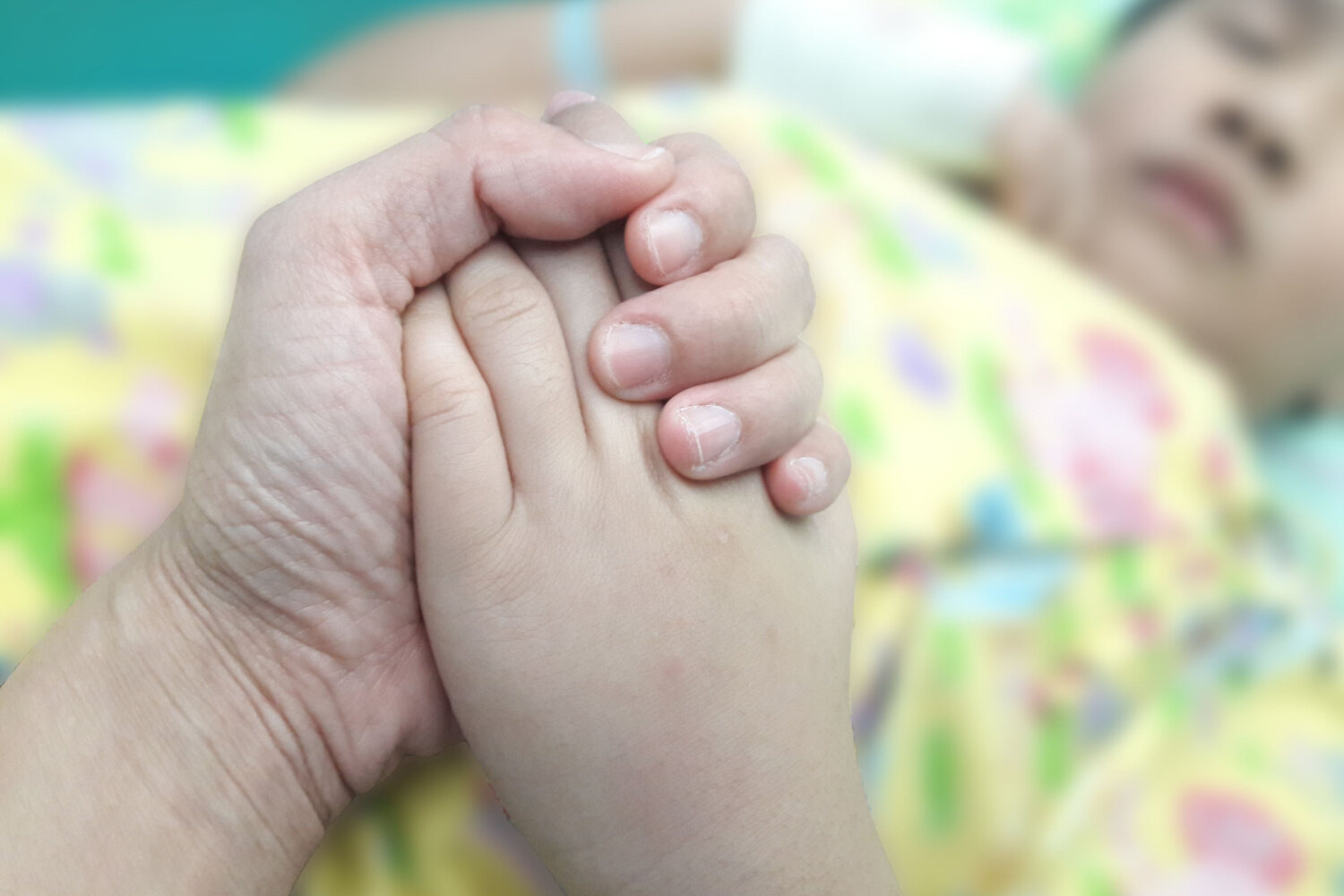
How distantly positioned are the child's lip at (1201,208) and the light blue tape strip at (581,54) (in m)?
0.67

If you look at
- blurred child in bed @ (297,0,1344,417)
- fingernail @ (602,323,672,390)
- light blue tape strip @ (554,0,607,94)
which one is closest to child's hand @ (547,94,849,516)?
fingernail @ (602,323,672,390)

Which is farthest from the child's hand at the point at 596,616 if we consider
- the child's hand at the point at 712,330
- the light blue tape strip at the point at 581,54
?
the light blue tape strip at the point at 581,54

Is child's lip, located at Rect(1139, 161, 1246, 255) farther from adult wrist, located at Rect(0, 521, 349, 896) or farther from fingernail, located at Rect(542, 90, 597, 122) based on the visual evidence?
adult wrist, located at Rect(0, 521, 349, 896)

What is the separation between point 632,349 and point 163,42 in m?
1.22

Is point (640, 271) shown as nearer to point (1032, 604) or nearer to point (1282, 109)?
point (1032, 604)

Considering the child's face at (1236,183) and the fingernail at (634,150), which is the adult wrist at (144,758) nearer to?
the fingernail at (634,150)

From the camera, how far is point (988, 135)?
1091 mm

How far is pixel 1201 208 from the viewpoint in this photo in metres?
1.04

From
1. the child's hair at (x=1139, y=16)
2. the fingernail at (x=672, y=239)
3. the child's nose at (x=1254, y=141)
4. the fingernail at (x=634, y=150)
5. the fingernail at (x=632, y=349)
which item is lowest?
the child's nose at (x=1254, y=141)

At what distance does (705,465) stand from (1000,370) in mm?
447

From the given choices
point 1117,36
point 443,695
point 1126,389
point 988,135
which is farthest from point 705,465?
point 1117,36

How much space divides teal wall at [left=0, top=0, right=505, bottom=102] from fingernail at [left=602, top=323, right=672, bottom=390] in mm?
1158

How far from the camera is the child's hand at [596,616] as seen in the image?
1.45 ft

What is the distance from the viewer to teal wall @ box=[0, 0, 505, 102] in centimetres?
125
